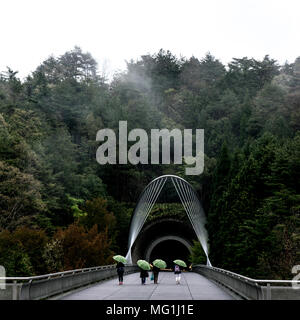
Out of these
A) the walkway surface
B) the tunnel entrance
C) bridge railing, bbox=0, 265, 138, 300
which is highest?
bridge railing, bbox=0, 265, 138, 300

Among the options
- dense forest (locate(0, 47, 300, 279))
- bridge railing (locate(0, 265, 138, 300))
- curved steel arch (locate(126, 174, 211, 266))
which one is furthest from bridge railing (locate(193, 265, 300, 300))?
curved steel arch (locate(126, 174, 211, 266))

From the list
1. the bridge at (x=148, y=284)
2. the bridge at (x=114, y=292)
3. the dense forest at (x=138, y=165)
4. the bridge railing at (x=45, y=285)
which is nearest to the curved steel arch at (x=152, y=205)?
the bridge at (x=148, y=284)

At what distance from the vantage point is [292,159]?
35000 mm

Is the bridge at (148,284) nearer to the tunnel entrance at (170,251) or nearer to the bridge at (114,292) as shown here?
the bridge at (114,292)

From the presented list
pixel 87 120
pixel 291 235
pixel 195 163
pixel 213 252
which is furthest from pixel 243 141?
pixel 291 235

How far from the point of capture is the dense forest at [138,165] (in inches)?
1411

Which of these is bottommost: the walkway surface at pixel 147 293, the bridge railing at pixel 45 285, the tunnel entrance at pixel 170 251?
the tunnel entrance at pixel 170 251

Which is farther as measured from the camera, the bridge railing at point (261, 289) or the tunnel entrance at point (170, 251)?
the tunnel entrance at point (170, 251)

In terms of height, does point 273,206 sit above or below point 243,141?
below

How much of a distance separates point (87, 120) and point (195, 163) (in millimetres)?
17993

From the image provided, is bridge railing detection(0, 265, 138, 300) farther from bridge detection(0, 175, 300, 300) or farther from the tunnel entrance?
the tunnel entrance

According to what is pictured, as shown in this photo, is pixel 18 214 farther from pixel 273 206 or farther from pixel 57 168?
pixel 273 206

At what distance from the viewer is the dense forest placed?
1411 inches
